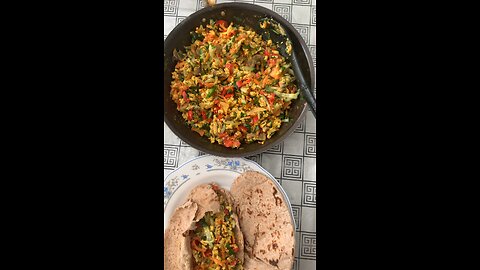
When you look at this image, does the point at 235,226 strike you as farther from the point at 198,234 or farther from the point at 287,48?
the point at 287,48

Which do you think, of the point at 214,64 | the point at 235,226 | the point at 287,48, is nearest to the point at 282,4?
the point at 287,48

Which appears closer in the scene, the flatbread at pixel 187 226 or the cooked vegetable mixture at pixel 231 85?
the flatbread at pixel 187 226

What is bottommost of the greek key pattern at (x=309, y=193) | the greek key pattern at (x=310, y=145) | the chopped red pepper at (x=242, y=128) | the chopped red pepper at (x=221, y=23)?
the greek key pattern at (x=309, y=193)

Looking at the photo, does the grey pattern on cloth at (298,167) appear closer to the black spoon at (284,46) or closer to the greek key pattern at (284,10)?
the black spoon at (284,46)

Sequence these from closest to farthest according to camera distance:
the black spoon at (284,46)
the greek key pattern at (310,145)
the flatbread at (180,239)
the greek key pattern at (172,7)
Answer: the flatbread at (180,239) < the black spoon at (284,46) < the greek key pattern at (310,145) < the greek key pattern at (172,7)

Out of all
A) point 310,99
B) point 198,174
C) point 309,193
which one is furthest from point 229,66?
point 309,193

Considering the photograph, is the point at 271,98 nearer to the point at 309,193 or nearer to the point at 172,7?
the point at 309,193

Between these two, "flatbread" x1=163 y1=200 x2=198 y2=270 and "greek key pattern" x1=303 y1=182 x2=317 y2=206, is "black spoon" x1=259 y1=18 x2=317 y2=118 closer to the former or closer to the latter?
"greek key pattern" x1=303 y1=182 x2=317 y2=206

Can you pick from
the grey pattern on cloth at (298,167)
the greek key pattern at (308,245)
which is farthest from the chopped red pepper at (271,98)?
the greek key pattern at (308,245)
